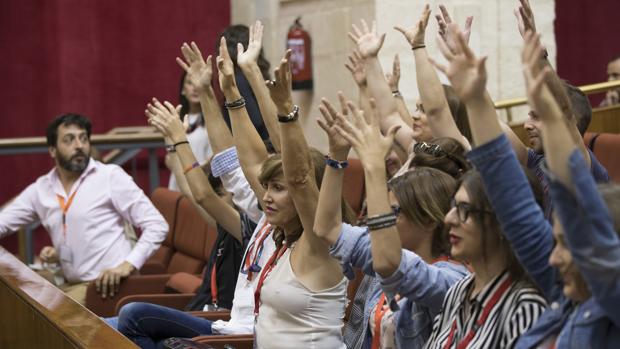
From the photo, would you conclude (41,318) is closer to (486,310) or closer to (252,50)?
(252,50)

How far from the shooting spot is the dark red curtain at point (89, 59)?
Answer: 25.3 feet

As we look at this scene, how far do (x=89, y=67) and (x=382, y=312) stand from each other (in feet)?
18.3

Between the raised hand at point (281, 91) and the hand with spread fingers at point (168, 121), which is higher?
the raised hand at point (281, 91)

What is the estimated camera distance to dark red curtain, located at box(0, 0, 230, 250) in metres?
7.73

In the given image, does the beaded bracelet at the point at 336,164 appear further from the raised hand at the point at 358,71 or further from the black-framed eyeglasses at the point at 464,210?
the raised hand at the point at 358,71

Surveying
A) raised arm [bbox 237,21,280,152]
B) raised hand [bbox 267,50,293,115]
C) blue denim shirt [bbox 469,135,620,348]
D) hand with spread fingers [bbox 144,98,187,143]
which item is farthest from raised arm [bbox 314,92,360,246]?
hand with spread fingers [bbox 144,98,187,143]

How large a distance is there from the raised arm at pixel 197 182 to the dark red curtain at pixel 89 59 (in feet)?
13.4

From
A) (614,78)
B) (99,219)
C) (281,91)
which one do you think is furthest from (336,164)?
(614,78)

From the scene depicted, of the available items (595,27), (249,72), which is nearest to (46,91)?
(595,27)

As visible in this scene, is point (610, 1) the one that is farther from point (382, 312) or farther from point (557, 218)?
point (557, 218)

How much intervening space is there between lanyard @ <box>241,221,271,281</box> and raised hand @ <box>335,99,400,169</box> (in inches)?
33.7

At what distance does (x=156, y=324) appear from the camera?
11.4ft

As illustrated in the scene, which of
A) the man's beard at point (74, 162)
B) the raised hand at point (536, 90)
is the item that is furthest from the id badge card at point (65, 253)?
A: the raised hand at point (536, 90)

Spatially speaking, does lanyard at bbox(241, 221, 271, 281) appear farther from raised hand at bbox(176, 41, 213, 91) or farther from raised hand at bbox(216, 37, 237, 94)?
raised hand at bbox(176, 41, 213, 91)
